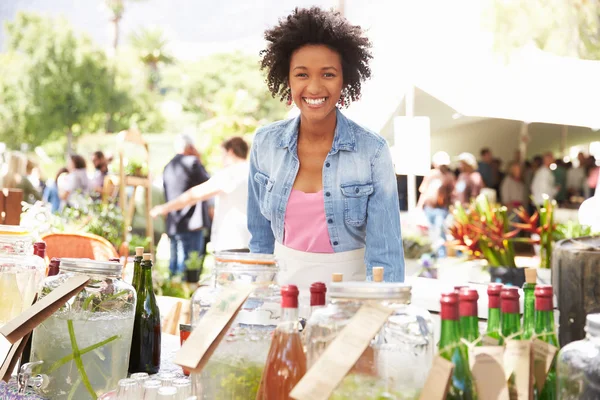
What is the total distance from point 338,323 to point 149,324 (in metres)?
0.77

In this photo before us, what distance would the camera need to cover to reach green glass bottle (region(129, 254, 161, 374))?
1654mm

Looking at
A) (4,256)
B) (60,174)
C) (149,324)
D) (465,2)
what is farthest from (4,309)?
(60,174)

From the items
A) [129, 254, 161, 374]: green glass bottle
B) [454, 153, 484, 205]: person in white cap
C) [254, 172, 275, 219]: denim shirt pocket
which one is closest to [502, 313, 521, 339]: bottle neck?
[129, 254, 161, 374]: green glass bottle

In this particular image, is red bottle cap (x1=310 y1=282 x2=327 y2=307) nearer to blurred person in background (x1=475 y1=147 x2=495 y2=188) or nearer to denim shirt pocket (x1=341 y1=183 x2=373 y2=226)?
denim shirt pocket (x1=341 y1=183 x2=373 y2=226)

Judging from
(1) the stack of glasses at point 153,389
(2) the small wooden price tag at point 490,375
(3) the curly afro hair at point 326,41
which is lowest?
(1) the stack of glasses at point 153,389

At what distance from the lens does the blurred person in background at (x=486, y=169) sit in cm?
1112

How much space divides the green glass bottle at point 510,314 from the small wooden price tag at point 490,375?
0.20 feet

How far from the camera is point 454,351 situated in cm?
103

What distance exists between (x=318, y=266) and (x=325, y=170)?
0.90 feet

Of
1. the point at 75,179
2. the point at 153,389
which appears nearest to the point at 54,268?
the point at 153,389

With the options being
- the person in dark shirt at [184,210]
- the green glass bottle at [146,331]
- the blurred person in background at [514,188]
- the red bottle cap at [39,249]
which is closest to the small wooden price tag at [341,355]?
the green glass bottle at [146,331]

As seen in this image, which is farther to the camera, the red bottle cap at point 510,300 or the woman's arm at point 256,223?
the woman's arm at point 256,223

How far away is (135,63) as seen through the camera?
42.0m

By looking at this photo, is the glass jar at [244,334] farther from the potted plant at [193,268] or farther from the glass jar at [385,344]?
the potted plant at [193,268]
